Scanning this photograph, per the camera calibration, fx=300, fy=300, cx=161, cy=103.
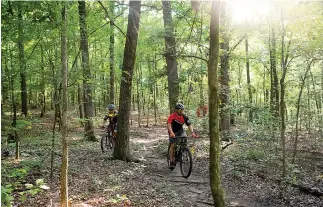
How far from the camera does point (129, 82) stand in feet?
34.1

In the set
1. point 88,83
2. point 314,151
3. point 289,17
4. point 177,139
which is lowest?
point 314,151

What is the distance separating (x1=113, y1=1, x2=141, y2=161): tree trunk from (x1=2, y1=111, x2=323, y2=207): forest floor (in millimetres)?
515

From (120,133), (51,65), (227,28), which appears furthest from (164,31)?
(51,65)

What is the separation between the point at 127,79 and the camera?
1044 cm

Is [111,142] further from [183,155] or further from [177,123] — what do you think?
[183,155]

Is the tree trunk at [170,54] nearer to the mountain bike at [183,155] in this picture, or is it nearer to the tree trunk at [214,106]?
the mountain bike at [183,155]

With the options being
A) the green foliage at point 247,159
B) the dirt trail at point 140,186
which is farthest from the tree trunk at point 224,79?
the dirt trail at point 140,186

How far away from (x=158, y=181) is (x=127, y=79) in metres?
3.69

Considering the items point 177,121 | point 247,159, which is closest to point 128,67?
point 177,121

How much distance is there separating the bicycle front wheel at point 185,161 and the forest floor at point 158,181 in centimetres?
20

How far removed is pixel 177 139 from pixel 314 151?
9.25 meters

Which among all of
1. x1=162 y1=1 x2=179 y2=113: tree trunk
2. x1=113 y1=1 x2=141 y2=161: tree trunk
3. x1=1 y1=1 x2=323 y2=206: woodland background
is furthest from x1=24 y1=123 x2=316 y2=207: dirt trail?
x1=162 y1=1 x2=179 y2=113: tree trunk

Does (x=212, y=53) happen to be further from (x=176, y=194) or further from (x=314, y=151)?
(x=314, y=151)

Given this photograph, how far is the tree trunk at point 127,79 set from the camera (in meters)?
10.2
